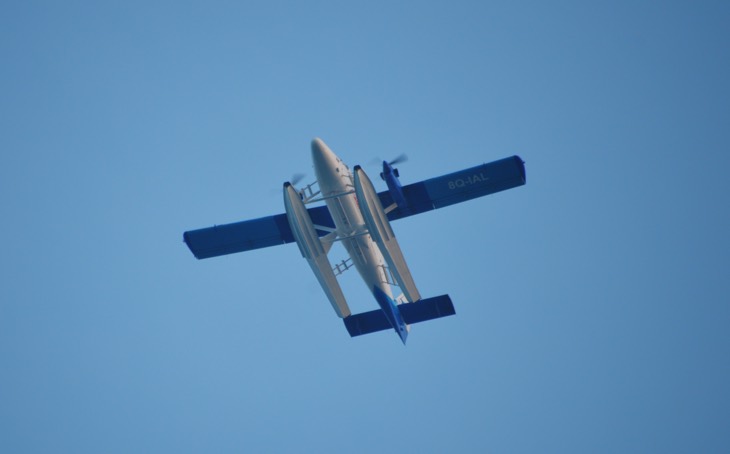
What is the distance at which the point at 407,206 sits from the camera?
27.4m

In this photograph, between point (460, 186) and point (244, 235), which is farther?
point (244, 235)

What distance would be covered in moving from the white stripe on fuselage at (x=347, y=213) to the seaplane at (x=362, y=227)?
0.03 m

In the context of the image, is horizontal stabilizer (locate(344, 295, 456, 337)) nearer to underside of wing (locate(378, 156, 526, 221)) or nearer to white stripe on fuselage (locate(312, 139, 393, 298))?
white stripe on fuselage (locate(312, 139, 393, 298))

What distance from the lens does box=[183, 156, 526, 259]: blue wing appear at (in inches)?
1048

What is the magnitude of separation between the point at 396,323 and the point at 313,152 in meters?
7.24

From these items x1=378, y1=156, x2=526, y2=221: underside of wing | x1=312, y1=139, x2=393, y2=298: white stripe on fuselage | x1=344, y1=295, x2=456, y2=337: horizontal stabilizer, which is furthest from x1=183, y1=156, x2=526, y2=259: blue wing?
x1=344, y1=295, x2=456, y2=337: horizontal stabilizer

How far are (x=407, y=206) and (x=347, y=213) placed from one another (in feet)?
7.68

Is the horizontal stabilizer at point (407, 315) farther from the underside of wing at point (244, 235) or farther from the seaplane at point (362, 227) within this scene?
the underside of wing at point (244, 235)

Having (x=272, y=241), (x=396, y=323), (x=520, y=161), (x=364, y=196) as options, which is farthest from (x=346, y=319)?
(x=520, y=161)

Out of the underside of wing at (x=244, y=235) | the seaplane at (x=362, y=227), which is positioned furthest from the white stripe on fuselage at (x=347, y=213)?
the underside of wing at (x=244, y=235)

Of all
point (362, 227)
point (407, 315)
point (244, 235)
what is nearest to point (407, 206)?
point (362, 227)

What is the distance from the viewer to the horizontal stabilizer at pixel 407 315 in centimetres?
2889

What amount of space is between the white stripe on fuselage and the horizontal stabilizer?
1.40 metres

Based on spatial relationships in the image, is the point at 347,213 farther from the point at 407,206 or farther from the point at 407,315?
the point at 407,315
